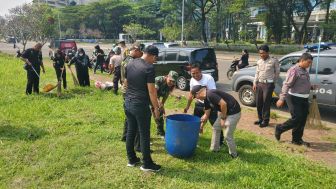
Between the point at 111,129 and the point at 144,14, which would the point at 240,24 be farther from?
the point at 111,129

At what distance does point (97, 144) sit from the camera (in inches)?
242

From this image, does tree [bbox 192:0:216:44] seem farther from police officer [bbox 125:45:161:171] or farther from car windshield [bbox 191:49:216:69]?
police officer [bbox 125:45:161:171]

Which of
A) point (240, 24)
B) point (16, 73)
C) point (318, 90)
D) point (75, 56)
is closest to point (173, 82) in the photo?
point (318, 90)

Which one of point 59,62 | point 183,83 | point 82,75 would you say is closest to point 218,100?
point 183,83

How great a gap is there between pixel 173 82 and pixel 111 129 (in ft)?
7.03

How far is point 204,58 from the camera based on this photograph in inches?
474

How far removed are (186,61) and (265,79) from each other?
498cm

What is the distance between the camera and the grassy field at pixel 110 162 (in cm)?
471

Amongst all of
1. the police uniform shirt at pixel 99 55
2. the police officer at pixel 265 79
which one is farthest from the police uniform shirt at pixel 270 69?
the police uniform shirt at pixel 99 55

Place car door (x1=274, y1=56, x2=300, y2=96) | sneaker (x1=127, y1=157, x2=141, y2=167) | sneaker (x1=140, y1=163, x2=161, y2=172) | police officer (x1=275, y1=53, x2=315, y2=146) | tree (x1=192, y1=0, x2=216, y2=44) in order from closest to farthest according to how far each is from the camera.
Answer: sneaker (x1=140, y1=163, x2=161, y2=172)
sneaker (x1=127, y1=157, x2=141, y2=167)
police officer (x1=275, y1=53, x2=315, y2=146)
car door (x1=274, y1=56, x2=300, y2=96)
tree (x1=192, y1=0, x2=216, y2=44)

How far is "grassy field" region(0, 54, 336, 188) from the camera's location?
15.5 feet

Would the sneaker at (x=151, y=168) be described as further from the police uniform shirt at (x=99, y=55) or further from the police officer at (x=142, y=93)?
the police uniform shirt at (x=99, y=55)

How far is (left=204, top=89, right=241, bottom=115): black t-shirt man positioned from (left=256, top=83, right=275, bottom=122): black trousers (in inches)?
92.8

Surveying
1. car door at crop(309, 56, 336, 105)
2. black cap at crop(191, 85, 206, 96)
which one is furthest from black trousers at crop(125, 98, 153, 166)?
car door at crop(309, 56, 336, 105)
